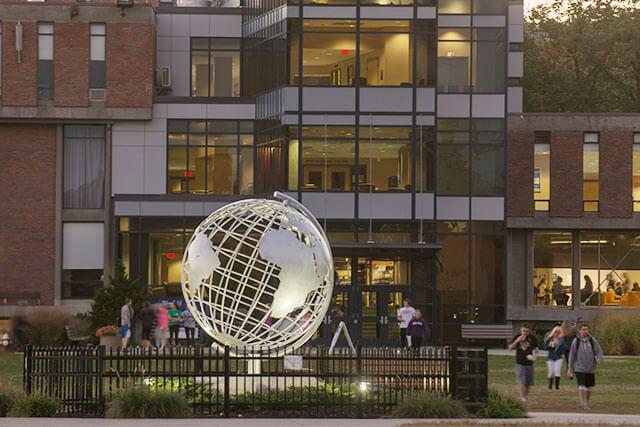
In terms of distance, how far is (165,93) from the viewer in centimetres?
5581

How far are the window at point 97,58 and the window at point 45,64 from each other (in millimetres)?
1484

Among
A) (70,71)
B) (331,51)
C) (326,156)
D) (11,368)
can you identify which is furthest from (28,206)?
(11,368)

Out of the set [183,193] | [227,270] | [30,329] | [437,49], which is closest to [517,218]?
[437,49]

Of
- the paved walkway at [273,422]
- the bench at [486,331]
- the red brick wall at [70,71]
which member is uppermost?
the red brick wall at [70,71]

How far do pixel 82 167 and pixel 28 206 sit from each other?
8.16 ft

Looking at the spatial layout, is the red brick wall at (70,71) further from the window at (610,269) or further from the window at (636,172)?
the window at (636,172)

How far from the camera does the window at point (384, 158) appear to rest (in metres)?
50.7

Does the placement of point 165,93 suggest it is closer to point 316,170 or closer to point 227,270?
point 316,170

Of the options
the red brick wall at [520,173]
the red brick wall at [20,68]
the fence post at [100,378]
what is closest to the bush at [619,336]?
the red brick wall at [520,173]

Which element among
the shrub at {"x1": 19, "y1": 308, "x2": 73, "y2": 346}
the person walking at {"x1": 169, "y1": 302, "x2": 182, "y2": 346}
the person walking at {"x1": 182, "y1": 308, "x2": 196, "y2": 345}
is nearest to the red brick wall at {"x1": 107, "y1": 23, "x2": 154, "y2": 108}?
the person walking at {"x1": 169, "y1": 302, "x2": 182, "y2": 346}

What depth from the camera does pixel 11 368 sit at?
37031 mm

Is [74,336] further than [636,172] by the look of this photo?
No

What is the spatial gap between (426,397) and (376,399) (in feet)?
3.43

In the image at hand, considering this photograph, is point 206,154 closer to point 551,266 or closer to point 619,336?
point 551,266
